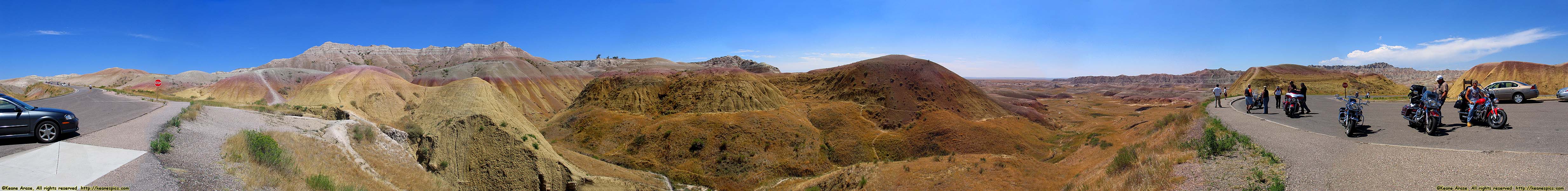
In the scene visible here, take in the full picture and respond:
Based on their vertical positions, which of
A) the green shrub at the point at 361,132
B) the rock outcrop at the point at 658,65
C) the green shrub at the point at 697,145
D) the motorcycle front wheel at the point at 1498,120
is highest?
the rock outcrop at the point at 658,65

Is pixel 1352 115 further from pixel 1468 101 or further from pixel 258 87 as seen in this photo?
pixel 258 87

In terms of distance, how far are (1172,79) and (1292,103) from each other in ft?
534

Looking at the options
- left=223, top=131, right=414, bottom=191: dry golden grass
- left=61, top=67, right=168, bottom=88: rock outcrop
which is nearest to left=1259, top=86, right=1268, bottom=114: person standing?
left=223, top=131, right=414, bottom=191: dry golden grass

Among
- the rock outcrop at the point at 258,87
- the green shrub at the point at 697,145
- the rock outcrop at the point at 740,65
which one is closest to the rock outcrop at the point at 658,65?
the rock outcrop at the point at 740,65

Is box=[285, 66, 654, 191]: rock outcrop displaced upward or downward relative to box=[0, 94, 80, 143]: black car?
downward

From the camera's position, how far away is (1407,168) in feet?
23.8

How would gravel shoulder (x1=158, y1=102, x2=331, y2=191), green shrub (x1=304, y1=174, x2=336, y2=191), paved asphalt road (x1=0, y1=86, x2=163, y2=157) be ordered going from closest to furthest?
gravel shoulder (x1=158, y1=102, x2=331, y2=191) < green shrub (x1=304, y1=174, x2=336, y2=191) < paved asphalt road (x1=0, y1=86, x2=163, y2=157)

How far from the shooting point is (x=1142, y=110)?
48438 mm

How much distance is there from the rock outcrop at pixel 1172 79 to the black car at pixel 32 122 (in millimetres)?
135187

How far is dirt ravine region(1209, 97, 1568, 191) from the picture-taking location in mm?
6367

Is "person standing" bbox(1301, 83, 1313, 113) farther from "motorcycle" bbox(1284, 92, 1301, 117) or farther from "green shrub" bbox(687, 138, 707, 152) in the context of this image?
"green shrub" bbox(687, 138, 707, 152)

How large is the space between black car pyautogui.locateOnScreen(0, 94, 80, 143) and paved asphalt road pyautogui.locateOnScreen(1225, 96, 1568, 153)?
2338 centimetres

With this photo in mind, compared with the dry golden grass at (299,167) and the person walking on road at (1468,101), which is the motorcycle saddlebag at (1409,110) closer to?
the person walking on road at (1468,101)

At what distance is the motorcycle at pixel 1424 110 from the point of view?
9758 mm
